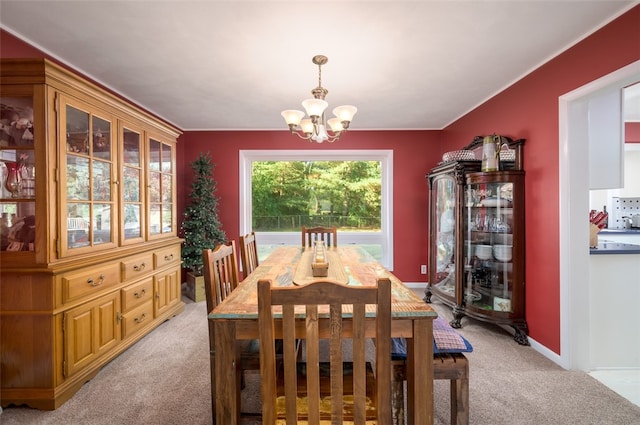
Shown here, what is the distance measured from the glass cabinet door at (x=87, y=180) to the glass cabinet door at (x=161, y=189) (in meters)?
0.57

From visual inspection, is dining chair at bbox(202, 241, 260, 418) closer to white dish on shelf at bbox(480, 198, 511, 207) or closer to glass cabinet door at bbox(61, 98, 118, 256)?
glass cabinet door at bbox(61, 98, 118, 256)

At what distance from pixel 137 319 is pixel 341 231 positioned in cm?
293

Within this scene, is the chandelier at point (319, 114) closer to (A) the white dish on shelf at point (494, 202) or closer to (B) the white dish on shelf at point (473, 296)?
(A) the white dish on shelf at point (494, 202)

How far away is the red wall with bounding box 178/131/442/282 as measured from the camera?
441 cm

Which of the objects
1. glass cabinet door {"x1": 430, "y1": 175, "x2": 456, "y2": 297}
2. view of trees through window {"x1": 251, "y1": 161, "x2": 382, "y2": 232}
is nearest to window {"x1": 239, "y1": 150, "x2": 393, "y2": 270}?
view of trees through window {"x1": 251, "y1": 161, "x2": 382, "y2": 232}

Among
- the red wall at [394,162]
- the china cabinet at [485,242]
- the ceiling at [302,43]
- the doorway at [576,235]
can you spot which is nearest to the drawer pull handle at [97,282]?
the ceiling at [302,43]

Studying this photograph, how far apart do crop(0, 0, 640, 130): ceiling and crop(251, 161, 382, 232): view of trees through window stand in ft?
4.97

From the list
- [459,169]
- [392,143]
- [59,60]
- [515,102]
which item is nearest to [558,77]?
[515,102]

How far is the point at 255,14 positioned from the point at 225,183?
296 cm

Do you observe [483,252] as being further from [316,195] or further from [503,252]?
[316,195]

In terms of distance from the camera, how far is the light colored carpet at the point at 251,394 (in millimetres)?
1729

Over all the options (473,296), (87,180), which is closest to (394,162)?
(473,296)

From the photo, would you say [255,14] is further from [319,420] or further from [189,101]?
[319,420]

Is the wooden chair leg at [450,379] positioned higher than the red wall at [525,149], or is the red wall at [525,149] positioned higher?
the red wall at [525,149]
